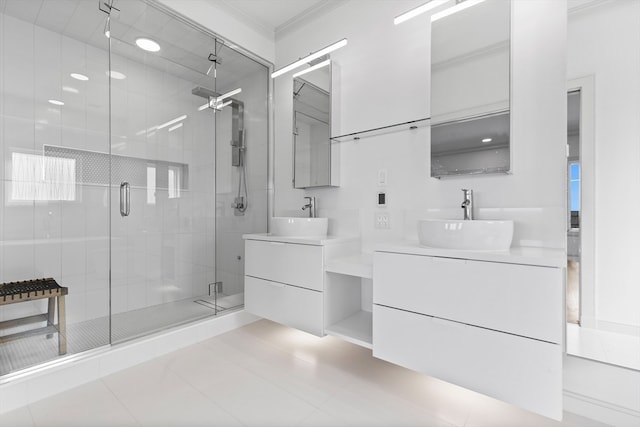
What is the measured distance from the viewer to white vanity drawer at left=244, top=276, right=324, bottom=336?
187cm

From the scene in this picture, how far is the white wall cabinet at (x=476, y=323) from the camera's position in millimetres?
1111

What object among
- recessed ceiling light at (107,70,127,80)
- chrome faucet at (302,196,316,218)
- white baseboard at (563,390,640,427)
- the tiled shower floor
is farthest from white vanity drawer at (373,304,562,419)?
recessed ceiling light at (107,70,127,80)

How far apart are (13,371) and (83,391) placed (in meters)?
0.34

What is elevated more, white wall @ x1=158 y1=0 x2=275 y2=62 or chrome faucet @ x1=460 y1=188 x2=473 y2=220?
white wall @ x1=158 y1=0 x2=275 y2=62

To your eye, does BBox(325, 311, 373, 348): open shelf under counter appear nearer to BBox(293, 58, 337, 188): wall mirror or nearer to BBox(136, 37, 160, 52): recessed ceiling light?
BBox(293, 58, 337, 188): wall mirror

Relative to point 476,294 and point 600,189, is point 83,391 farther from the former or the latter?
point 600,189

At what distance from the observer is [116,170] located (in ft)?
6.86

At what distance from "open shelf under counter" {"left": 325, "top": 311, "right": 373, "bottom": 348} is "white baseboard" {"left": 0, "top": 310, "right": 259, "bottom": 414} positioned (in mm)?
1014

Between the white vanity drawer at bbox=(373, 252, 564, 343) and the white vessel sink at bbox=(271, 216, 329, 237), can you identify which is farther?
the white vessel sink at bbox=(271, 216, 329, 237)

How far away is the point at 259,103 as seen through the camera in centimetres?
276

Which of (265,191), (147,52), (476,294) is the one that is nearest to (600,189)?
(476,294)

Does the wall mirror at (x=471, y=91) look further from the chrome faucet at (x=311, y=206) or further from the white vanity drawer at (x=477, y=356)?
the chrome faucet at (x=311, y=206)

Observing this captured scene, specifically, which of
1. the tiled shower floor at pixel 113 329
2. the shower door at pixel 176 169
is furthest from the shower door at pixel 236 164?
the tiled shower floor at pixel 113 329

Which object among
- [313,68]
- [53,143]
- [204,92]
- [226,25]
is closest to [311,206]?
[313,68]
